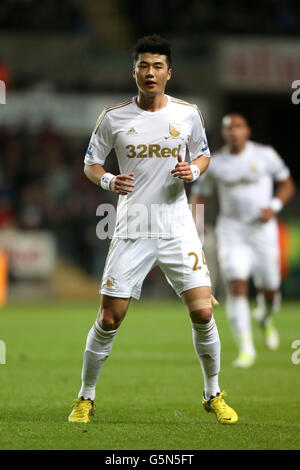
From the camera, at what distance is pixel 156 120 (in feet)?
20.3

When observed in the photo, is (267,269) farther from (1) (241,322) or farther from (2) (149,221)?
(2) (149,221)

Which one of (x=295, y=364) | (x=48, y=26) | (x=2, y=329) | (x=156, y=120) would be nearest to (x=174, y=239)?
(x=156, y=120)

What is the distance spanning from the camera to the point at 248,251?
1047 centimetres

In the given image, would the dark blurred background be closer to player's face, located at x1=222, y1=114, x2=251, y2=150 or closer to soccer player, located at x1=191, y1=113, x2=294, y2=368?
soccer player, located at x1=191, y1=113, x2=294, y2=368

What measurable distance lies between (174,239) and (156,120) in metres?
0.77

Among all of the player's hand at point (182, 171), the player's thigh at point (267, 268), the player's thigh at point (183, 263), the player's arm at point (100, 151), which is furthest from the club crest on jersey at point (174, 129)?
the player's thigh at point (267, 268)

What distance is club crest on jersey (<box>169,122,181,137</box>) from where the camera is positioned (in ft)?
20.2

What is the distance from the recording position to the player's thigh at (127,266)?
609cm

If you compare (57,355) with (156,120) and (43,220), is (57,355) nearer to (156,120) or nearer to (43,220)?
(156,120)

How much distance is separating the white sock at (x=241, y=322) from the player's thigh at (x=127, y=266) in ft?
12.5

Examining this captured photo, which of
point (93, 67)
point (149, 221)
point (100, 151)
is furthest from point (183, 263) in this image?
point (93, 67)

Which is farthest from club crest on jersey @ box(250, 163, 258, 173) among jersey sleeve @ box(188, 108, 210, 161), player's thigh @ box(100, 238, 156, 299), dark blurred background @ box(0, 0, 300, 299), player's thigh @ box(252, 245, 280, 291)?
dark blurred background @ box(0, 0, 300, 299)

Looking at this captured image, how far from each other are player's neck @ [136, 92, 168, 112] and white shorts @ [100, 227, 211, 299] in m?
0.84

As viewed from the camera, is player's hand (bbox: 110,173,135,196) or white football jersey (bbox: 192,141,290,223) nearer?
player's hand (bbox: 110,173,135,196)
